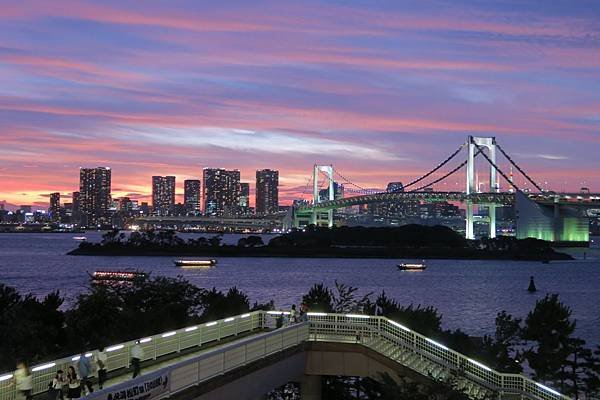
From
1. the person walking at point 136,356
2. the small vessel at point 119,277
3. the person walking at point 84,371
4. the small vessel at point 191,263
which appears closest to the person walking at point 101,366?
the person walking at point 84,371

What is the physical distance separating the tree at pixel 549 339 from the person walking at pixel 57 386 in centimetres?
1706

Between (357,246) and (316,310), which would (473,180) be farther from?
(316,310)

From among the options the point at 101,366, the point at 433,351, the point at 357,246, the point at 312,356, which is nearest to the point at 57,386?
the point at 101,366

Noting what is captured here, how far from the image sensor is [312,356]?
21.0 m

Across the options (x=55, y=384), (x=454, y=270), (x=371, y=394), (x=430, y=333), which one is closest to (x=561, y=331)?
(x=430, y=333)

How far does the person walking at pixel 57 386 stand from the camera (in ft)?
45.8

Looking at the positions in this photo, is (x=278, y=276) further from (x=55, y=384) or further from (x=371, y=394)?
(x=55, y=384)

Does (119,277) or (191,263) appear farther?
(191,263)

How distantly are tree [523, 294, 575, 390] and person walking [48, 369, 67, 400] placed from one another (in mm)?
17057

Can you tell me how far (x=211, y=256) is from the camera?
151 m

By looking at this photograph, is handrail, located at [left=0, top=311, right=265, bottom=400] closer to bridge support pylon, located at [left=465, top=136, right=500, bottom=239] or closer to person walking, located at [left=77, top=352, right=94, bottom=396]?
person walking, located at [left=77, top=352, right=94, bottom=396]

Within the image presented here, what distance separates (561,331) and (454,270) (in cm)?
8850

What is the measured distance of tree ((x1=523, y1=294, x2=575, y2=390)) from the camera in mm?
27844

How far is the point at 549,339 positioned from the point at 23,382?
772 inches
